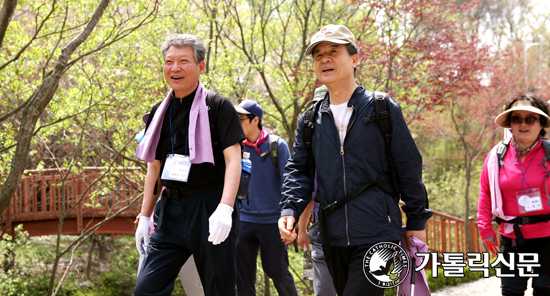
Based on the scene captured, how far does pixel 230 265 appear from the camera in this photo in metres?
2.75

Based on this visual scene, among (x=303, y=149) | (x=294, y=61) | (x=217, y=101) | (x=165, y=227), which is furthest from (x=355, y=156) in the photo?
(x=294, y=61)

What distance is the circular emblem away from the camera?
2363 millimetres

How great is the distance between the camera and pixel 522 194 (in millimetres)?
3605

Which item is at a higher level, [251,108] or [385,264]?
[251,108]

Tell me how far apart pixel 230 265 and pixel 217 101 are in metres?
0.99

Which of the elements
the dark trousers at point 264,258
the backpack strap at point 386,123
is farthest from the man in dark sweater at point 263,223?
the backpack strap at point 386,123

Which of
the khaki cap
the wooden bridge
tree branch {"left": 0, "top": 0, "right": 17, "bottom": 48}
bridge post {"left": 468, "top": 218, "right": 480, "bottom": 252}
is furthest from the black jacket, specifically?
bridge post {"left": 468, "top": 218, "right": 480, "bottom": 252}

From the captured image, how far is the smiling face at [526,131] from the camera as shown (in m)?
3.67

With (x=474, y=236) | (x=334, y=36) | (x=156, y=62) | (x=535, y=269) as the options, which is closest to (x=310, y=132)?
(x=334, y=36)

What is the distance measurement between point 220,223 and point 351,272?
75cm

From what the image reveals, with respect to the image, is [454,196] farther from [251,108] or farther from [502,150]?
[251,108]

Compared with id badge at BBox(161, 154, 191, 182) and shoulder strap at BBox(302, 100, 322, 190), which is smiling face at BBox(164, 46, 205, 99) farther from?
shoulder strap at BBox(302, 100, 322, 190)

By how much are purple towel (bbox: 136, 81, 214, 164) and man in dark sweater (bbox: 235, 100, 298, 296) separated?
1.50 m

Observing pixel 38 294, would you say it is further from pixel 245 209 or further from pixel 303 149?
pixel 303 149
